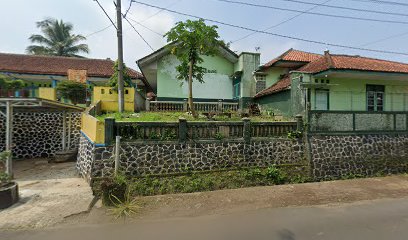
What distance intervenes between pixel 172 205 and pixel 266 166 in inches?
148

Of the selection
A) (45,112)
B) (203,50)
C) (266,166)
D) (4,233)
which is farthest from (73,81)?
(266,166)

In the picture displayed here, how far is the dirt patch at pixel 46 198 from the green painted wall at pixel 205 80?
319 inches

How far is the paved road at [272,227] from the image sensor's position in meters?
4.20

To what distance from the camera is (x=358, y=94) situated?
41.9ft

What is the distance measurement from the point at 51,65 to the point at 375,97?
22475 mm

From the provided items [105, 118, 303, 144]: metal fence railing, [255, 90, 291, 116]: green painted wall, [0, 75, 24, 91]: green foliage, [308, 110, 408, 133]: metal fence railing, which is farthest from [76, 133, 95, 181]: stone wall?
[255, 90, 291, 116]: green painted wall

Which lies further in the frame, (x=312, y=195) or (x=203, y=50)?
(x=203, y=50)

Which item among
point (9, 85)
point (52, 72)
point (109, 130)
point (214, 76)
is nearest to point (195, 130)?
point (109, 130)

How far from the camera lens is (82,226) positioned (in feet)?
15.2

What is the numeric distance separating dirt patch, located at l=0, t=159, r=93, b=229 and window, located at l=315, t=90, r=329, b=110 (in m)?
11.4

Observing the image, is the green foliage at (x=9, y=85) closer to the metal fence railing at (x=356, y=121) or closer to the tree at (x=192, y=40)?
the tree at (x=192, y=40)

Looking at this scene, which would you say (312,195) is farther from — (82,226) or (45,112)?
(45,112)

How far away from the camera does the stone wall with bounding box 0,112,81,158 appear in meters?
11.6

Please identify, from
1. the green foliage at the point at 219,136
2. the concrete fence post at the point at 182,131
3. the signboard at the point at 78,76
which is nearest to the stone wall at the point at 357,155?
the green foliage at the point at 219,136
